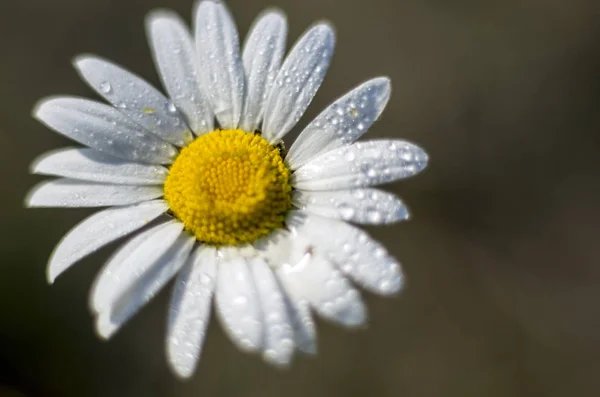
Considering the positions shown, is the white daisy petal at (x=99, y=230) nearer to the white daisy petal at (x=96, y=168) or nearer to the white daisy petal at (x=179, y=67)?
the white daisy petal at (x=96, y=168)

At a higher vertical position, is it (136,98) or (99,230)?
(136,98)

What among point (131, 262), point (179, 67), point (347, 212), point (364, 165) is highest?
point (179, 67)

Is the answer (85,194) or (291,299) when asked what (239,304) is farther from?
(85,194)

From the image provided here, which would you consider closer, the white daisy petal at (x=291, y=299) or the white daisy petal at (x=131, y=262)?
the white daisy petal at (x=291, y=299)

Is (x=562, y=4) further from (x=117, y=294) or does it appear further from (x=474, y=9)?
(x=117, y=294)

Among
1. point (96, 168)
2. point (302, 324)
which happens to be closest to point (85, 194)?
point (96, 168)

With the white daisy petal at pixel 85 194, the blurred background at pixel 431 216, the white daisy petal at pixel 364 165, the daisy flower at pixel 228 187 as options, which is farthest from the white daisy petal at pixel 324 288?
the blurred background at pixel 431 216

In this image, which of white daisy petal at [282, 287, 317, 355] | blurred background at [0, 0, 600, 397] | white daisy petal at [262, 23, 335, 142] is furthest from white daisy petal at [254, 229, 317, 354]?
blurred background at [0, 0, 600, 397]
